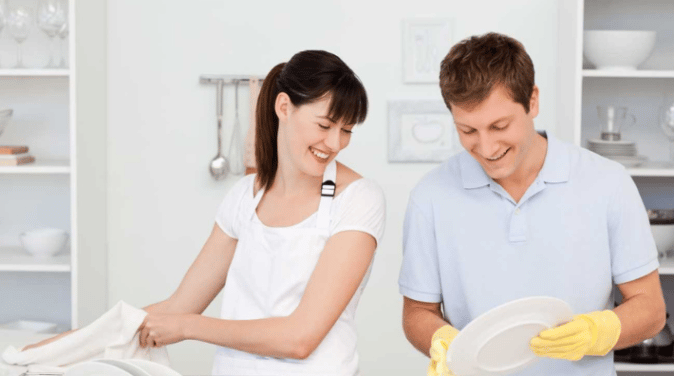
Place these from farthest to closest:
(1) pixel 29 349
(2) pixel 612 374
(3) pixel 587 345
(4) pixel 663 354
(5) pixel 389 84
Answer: (5) pixel 389 84 → (4) pixel 663 354 → (2) pixel 612 374 → (1) pixel 29 349 → (3) pixel 587 345

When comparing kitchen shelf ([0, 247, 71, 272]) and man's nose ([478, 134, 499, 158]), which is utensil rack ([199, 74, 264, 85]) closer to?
kitchen shelf ([0, 247, 71, 272])

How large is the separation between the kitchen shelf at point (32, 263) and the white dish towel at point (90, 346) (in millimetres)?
1276

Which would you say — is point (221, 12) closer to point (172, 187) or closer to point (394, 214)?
point (172, 187)

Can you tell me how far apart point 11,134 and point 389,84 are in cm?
143

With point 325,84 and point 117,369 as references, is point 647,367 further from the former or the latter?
point 117,369

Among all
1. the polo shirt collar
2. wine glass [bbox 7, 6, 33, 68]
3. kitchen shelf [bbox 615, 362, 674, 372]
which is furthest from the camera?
wine glass [bbox 7, 6, 33, 68]

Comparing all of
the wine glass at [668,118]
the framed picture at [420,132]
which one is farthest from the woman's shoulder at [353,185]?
the wine glass at [668,118]

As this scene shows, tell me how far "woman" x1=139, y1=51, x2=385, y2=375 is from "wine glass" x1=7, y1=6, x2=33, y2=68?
1.46 meters

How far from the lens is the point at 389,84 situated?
10.0 ft

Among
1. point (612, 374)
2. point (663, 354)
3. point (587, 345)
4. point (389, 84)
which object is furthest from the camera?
point (389, 84)

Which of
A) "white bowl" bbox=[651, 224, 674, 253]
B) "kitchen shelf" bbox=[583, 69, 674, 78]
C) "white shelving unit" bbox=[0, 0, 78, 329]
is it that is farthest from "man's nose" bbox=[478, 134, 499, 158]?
"white shelving unit" bbox=[0, 0, 78, 329]

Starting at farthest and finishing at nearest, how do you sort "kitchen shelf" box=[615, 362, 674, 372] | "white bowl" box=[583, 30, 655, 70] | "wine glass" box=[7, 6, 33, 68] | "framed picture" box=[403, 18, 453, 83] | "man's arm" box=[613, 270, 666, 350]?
1. "framed picture" box=[403, 18, 453, 83]
2. "wine glass" box=[7, 6, 33, 68]
3. "white bowl" box=[583, 30, 655, 70]
4. "kitchen shelf" box=[615, 362, 674, 372]
5. "man's arm" box=[613, 270, 666, 350]

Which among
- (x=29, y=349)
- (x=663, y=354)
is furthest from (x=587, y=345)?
(x=663, y=354)

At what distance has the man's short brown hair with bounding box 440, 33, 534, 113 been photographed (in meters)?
1.53
